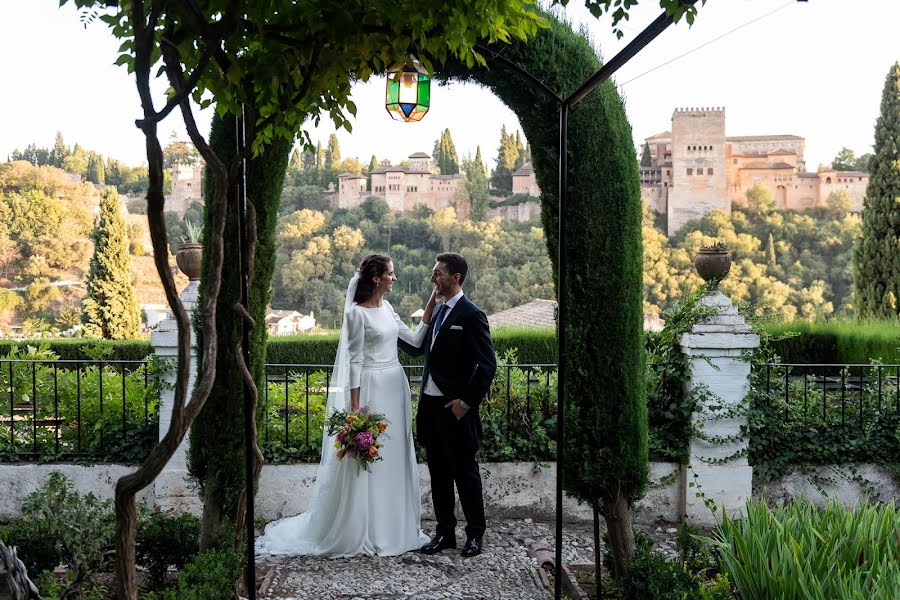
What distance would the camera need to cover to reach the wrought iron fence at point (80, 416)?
17.8 ft

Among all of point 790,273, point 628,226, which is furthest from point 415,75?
point 790,273

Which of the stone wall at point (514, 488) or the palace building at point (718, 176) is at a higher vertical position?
the palace building at point (718, 176)

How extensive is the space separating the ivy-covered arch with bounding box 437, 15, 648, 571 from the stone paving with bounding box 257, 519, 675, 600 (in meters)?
0.69

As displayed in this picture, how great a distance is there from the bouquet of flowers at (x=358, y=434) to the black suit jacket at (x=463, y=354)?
43 cm

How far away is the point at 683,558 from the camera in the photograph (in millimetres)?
3643

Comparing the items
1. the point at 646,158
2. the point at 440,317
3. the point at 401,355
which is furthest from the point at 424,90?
the point at 646,158

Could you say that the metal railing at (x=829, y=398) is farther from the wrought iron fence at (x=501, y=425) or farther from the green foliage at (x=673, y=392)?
the wrought iron fence at (x=501, y=425)

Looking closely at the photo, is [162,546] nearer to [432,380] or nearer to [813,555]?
[432,380]

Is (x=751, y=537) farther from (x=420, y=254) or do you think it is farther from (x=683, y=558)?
(x=420, y=254)

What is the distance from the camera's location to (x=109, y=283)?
22938mm

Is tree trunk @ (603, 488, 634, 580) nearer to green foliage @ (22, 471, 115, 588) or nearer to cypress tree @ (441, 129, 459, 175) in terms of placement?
green foliage @ (22, 471, 115, 588)

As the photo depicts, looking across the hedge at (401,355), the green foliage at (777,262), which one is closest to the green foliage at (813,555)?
the hedge at (401,355)

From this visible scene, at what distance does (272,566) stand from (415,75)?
3.10 metres

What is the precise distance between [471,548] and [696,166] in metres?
62.2
